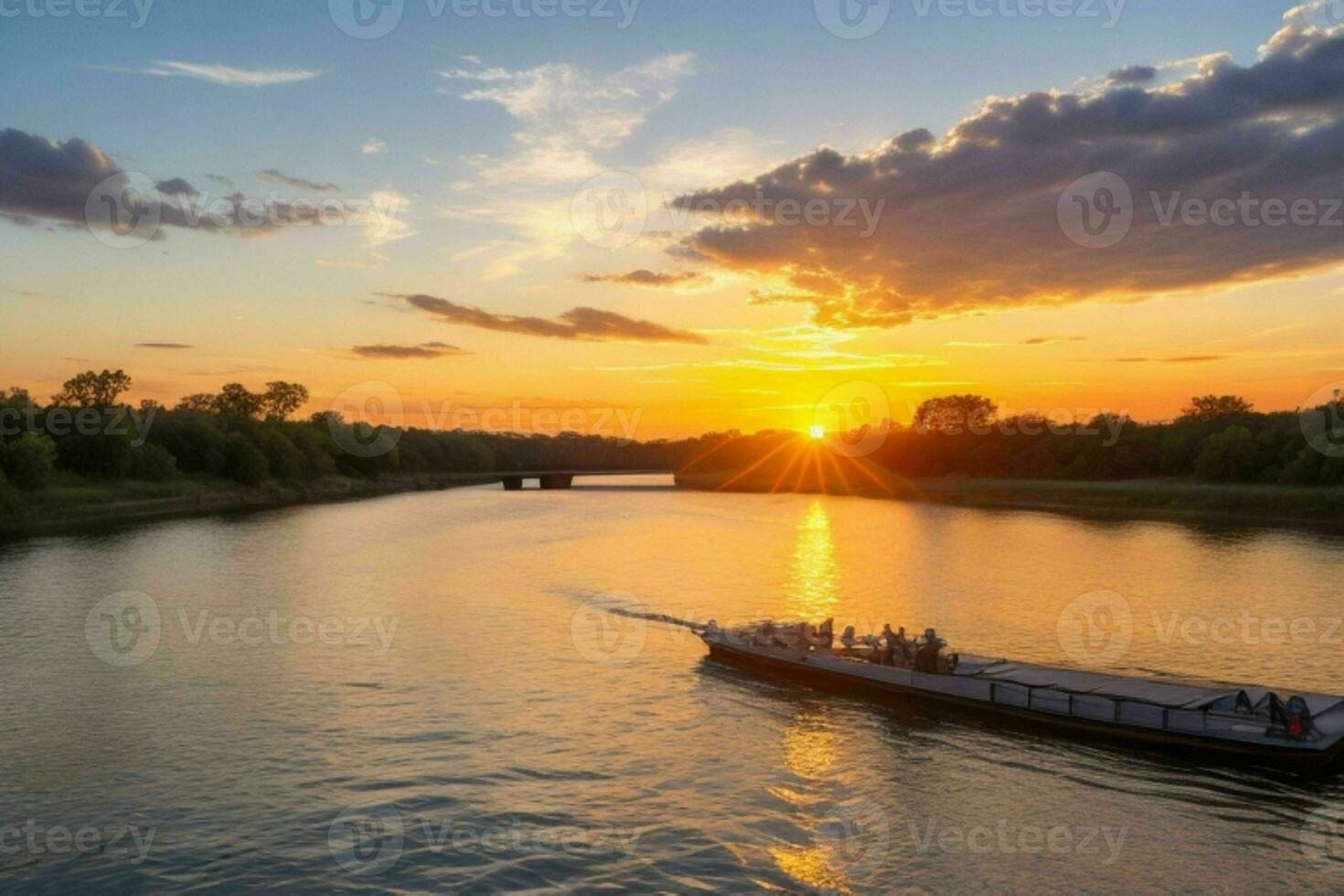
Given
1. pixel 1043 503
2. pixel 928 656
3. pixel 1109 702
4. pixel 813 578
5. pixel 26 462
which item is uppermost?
pixel 26 462

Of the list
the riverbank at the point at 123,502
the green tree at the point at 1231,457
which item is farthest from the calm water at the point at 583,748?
the green tree at the point at 1231,457

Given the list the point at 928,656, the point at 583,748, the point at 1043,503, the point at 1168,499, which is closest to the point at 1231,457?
the point at 1168,499

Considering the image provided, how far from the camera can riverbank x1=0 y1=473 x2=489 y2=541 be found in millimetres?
114438

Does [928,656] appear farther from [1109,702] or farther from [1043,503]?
[1043,503]

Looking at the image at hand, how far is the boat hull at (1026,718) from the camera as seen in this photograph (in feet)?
106

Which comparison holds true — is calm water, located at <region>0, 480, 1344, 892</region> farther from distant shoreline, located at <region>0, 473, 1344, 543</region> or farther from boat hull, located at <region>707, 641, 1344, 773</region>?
distant shoreline, located at <region>0, 473, 1344, 543</region>

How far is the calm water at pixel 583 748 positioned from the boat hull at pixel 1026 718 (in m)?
0.87

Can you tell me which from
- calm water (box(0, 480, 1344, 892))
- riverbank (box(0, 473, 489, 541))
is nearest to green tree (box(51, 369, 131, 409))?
riverbank (box(0, 473, 489, 541))

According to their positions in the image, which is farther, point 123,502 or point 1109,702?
point 123,502

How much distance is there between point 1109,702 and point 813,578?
47.2 m

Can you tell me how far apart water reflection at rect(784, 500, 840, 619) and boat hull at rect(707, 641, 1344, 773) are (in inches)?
697

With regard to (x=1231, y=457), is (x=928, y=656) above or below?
below

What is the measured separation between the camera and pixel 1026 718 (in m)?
38.2

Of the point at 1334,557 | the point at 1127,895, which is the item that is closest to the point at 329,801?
the point at 1127,895
